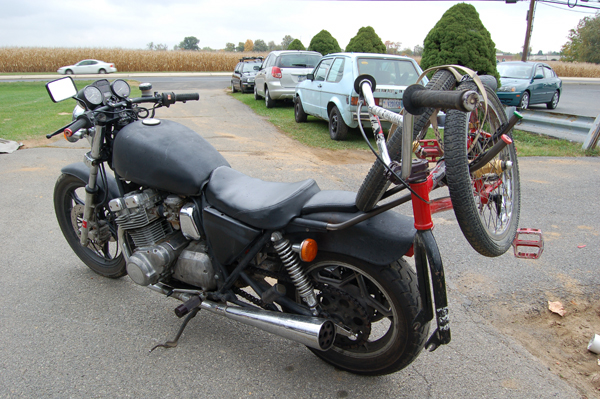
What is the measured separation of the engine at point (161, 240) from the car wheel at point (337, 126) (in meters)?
6.42

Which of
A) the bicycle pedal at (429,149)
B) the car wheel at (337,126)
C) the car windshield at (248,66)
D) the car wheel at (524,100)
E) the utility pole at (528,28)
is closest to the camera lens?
the bicycle pedal at (429,149)

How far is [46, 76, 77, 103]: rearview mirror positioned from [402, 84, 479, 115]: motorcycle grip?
236cm

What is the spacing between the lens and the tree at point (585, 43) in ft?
198

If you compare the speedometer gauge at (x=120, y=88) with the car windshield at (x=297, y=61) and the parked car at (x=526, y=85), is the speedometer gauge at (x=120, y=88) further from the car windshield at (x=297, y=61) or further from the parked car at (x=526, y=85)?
the parked car at (x=526, y=85)

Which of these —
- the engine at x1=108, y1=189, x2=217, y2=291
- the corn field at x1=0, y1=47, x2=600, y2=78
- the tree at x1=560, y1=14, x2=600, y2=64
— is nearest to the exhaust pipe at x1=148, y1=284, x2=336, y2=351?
the engine at x1=108, y1=189, x2=217, y2=291

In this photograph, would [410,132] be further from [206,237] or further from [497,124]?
[206,237]

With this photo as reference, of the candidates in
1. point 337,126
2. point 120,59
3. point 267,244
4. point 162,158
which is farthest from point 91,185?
point 120,59

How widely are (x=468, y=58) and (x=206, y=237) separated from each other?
9.51 meters

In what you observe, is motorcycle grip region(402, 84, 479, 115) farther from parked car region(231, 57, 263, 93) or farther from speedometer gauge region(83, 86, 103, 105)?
parked car region(231, 57, 263, 93)

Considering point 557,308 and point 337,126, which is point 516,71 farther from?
point 557,308

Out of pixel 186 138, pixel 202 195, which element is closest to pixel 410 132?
pixel 202 195

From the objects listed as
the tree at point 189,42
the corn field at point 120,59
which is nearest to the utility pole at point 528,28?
the corn field at point 120,59

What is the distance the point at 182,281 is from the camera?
2801 millimetres

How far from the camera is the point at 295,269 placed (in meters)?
2.30
